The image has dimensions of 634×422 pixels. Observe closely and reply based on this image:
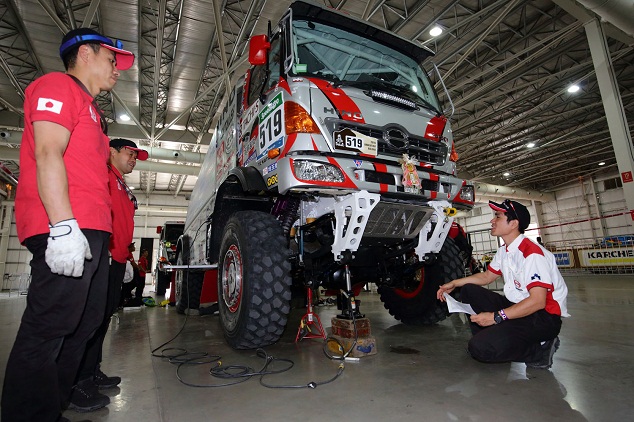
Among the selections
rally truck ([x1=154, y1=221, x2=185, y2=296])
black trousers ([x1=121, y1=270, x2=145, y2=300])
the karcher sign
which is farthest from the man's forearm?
the karcher sign

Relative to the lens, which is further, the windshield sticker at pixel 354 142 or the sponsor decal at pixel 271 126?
the sponsor decal at pixel 271 126

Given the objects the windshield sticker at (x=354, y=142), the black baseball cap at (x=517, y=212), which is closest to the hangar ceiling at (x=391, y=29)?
the windshield sticker at (x=354, y=142)

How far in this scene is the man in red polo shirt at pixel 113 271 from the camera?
6.52ft

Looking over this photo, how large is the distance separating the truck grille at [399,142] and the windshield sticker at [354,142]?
1.8 inches

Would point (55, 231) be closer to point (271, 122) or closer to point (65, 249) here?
point (65, 249)

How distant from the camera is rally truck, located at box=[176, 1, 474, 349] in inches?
107

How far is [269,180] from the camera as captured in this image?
9.68ft

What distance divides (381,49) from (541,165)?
25.5 m

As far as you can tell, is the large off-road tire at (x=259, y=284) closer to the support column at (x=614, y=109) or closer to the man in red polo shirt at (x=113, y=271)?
the man in red polo shirt at (x=113, y=271)

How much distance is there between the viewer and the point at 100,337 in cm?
247

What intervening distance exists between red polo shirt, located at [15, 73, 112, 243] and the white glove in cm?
18

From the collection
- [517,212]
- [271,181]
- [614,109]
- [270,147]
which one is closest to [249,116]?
[270,147]

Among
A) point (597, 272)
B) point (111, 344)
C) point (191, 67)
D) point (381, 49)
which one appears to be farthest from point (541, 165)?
point (111, 344)

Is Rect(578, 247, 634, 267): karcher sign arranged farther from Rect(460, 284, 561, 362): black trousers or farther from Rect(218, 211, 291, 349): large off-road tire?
Rect(218, 211, 291, 349): large off-road tire
